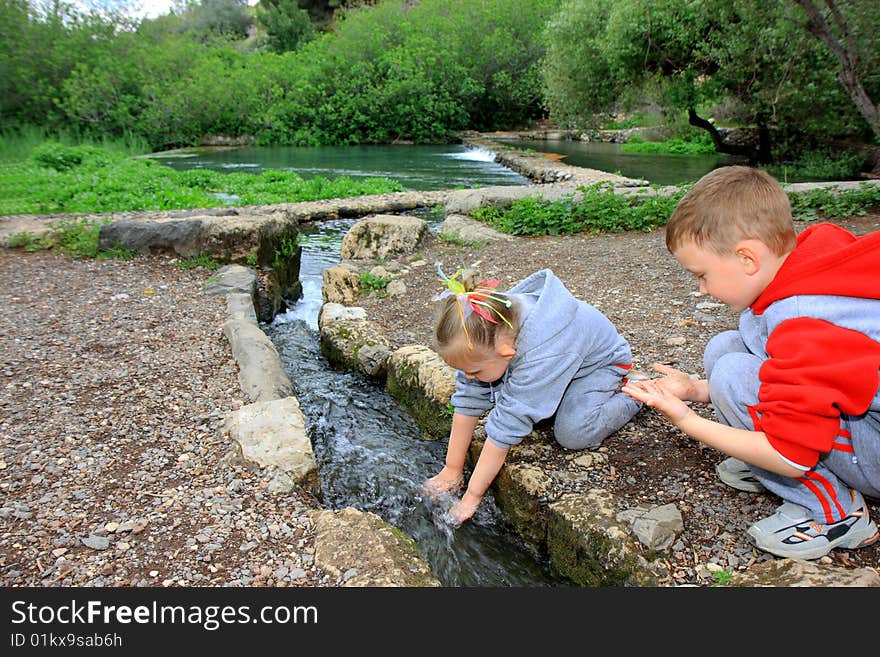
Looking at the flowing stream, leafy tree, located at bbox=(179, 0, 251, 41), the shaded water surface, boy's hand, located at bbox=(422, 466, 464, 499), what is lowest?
the flowing stream

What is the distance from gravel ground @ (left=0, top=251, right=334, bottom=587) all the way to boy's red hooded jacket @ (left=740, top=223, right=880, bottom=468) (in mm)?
1406

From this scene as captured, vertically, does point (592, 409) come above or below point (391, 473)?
above

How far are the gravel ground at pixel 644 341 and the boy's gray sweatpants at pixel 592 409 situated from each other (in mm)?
76

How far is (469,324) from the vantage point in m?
1.96

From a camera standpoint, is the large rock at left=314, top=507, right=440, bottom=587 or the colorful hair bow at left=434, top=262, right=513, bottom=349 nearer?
the large rock at left=314, top=507, right=440, bottom=587

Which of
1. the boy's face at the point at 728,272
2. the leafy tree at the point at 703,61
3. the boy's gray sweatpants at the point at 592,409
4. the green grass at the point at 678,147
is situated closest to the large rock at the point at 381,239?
the boy's gray sweatpants at the point at 592,409

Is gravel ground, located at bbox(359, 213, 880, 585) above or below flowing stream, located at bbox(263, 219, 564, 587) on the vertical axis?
above

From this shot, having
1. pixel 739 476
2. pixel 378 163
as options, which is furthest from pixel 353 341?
pixel 378 163

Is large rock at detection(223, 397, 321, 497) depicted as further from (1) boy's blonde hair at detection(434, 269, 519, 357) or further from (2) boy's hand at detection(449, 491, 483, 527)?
(1) boy's blonde hair at detection(434, 269, 519, 357)

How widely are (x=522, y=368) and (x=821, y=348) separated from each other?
918 millimetres

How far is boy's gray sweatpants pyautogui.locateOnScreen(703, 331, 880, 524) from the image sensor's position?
1.63 meters

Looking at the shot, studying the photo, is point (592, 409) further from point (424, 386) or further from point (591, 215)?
point (591, 215)

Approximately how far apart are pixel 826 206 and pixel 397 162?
11650 millimetres

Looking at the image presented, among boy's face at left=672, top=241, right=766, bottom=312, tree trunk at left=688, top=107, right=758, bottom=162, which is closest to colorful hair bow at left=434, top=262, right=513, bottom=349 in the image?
boy's face at left=672, top=241, right=766, bottom=312
